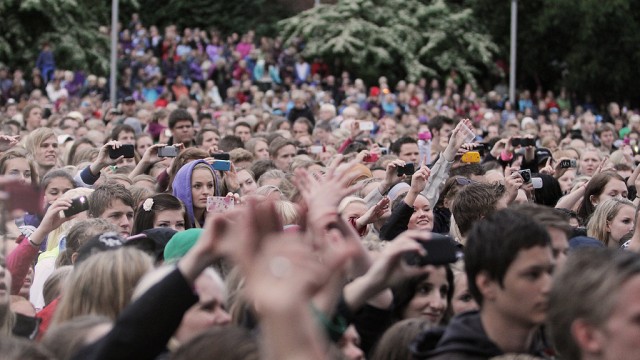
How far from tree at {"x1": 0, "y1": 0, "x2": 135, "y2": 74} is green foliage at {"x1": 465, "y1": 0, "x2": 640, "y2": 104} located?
33.5ft

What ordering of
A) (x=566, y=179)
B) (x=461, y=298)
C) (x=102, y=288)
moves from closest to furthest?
(x=102, y=288) → (x=461, y=298) → (x=566, y=179)

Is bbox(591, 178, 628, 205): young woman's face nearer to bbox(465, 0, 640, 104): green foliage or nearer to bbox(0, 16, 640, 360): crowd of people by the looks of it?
bbox(0, 16, 640, 360): crowd of people

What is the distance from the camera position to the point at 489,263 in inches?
181

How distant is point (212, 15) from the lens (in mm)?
37438

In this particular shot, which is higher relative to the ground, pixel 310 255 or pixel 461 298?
pixel 310 255

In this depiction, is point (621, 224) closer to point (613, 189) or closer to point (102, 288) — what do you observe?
point (613, 189)

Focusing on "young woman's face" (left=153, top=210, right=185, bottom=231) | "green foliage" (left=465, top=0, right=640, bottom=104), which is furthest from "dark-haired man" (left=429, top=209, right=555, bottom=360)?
"green foliage" (left=465, top=0, right=640, bottom=104)

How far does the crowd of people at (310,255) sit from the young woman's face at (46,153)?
2 cm

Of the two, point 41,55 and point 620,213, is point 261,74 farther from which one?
point 620,213

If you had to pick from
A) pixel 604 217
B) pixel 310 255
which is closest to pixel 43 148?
pixel 604 217

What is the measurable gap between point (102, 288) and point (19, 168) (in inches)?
204

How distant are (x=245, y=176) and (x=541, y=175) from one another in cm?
268

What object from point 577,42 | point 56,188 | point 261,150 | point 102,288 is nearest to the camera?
point 102,288

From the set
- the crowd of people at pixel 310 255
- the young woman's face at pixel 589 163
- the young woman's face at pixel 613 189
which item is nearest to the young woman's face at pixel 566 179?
the crowd of people at pixel 310 255
